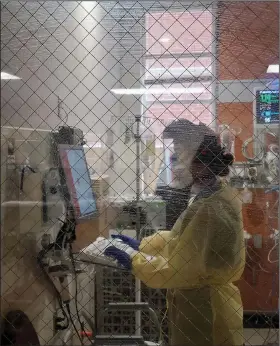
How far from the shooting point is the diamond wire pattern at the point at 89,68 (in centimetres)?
168

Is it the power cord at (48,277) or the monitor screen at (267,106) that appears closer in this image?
the monitor screen at (267,106)

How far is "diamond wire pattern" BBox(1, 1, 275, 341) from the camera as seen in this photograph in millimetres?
1678

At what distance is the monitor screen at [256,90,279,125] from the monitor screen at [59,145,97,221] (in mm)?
704

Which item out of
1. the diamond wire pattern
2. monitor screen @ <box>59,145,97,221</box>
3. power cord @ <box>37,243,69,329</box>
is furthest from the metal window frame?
power cord @ <box>37,243,69,329</box>

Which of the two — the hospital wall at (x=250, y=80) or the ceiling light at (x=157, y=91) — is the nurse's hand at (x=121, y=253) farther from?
the ceiling light at (x=157, y=91)

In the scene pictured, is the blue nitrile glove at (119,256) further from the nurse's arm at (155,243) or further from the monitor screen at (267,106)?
the monitor screen at (267,106)

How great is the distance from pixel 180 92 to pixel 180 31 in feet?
0.78

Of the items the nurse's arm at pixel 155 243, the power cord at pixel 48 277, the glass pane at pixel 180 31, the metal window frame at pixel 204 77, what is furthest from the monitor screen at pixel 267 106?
the power cord at pixel 48 277

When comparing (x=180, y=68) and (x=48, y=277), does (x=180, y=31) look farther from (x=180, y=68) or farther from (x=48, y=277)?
(x=48, y=277)

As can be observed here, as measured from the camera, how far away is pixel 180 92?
65.6 inches

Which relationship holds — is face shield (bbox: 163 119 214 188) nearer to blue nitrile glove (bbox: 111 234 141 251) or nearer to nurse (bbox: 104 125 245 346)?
nurse (bbox: 104 125 245 346)

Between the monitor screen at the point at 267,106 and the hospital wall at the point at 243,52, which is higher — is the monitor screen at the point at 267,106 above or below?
below

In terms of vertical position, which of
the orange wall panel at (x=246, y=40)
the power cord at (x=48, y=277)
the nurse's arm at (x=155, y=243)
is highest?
the orange wall panel at (x=246, y=40)

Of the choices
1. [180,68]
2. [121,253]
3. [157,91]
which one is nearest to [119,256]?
[121,253]
